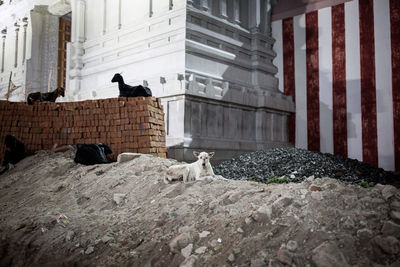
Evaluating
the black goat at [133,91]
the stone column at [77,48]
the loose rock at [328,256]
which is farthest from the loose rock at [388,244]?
the stone column at [77,48]

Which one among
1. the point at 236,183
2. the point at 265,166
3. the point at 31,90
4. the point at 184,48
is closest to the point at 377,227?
the point at 236,183

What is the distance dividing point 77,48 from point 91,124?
368 cm

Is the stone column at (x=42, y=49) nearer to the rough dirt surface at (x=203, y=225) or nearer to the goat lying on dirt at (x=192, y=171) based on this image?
the rough dirt surface at (x=203, y=225)

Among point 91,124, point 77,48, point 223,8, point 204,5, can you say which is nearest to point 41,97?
point 91,124

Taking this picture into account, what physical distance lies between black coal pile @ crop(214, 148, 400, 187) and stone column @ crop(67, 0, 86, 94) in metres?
4.53

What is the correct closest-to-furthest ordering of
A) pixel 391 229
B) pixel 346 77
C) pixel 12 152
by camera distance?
pixel 391 229 → pixel 12 152 → pixel 346 77

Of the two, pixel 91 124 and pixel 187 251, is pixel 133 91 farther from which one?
pixel 187 251

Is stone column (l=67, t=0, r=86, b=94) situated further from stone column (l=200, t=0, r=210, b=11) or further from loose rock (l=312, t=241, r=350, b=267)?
loose rock (l=312, t=241, r=350, b=267)

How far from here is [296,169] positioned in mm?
4680

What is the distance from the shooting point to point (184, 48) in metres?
5.90

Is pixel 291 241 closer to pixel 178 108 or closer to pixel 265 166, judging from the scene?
pixel 265 166

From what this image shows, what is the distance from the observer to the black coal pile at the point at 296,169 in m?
4.56

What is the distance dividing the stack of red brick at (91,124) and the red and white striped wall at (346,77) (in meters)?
3.63

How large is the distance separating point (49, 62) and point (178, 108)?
22.1 feet
